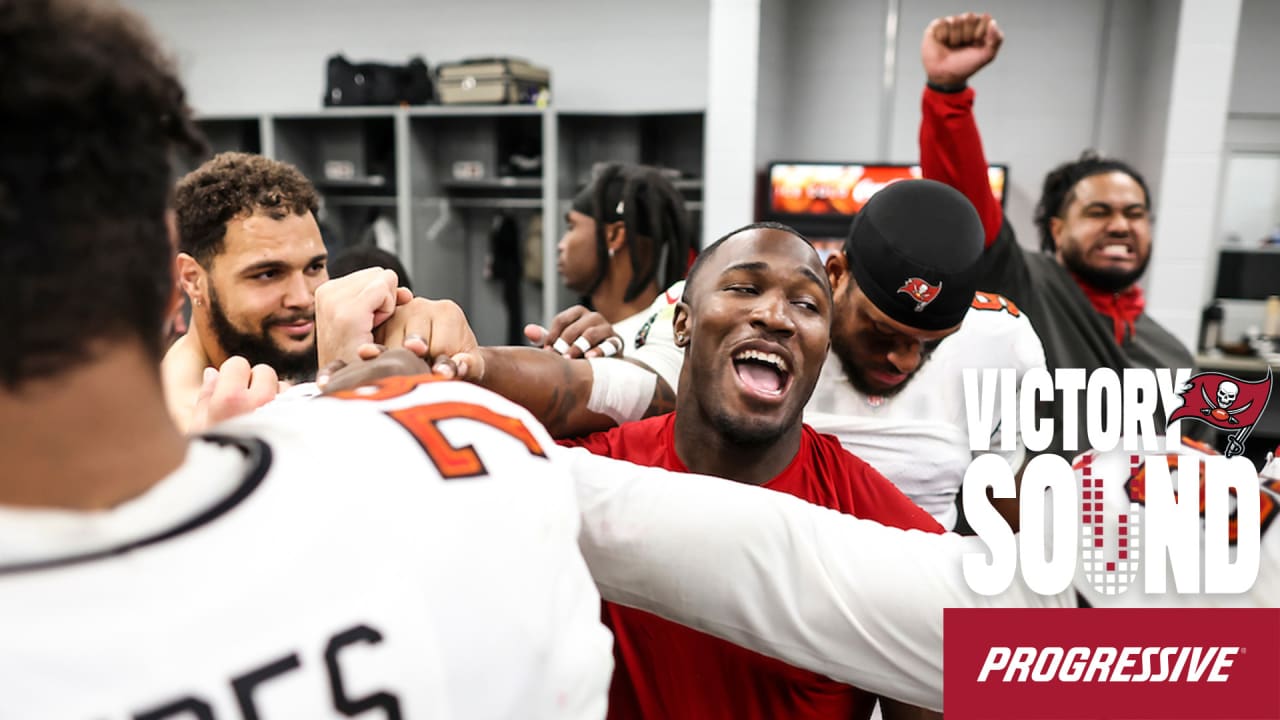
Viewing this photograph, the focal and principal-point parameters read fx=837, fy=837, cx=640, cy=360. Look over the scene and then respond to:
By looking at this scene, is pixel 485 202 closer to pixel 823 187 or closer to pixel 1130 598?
pixel 823 187

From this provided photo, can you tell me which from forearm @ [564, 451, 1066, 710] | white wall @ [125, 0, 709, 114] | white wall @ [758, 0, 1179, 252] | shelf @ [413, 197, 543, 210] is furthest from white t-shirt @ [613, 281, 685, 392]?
shelf @ [413, 197, 543, 210]

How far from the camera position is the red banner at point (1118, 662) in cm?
89

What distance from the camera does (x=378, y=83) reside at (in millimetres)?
5625

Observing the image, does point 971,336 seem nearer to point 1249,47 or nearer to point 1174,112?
point 1174,112

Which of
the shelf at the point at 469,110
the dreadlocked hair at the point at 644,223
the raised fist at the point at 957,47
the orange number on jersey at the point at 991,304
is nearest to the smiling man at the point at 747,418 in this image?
the orange number on jersey at the point at 991,304

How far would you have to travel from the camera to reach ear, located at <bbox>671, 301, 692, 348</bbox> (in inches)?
56.9

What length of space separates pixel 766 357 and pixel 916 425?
61 cm

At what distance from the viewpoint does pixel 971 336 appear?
6.31ft

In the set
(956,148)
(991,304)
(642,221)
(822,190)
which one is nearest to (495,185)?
(822,190)

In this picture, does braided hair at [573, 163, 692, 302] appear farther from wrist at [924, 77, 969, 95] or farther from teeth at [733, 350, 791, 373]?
teeth at [733, 350, 791, 373]

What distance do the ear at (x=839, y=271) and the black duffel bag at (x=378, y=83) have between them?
4553 millimetres


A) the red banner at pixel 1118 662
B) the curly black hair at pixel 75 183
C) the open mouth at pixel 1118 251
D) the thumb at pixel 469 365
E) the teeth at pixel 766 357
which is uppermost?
the curly black hair at pixel 75 183

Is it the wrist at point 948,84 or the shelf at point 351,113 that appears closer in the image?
the wrist at point 948,84

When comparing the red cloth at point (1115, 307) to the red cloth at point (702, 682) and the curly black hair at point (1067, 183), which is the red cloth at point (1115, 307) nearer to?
the curly black hair at point (1067, 183)
